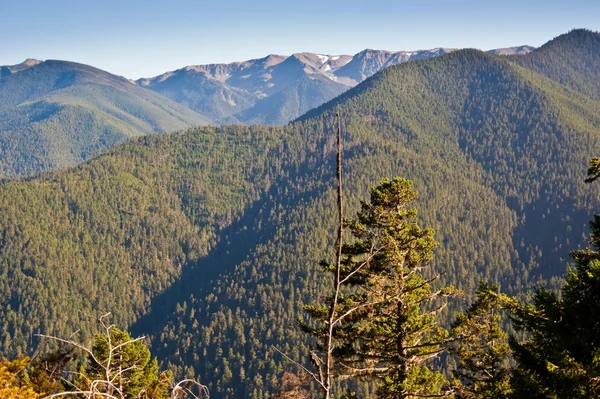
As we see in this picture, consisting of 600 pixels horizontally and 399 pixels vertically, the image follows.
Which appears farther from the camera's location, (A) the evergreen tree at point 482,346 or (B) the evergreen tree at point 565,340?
(A) the evergreen tree at point 482,346

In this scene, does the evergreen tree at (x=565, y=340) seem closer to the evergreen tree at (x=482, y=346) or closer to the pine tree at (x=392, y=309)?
the pine tree at (x=392, y=309)

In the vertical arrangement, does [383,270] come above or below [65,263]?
above

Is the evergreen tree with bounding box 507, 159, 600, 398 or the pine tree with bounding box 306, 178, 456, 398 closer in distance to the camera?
the evergreen tree with bounding box 507, 159, 600, 398

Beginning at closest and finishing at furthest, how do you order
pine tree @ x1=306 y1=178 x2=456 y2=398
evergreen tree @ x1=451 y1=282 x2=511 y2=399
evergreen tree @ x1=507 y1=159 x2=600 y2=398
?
evergreen tree @ x1=507 y1=159 x2=600 y2=398
pine tree @ x1=306 y1=178 x2=456 y2=398
evergreen tree @ x1=451 y1=282 x2=511 y2=399

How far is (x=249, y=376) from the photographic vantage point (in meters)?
120

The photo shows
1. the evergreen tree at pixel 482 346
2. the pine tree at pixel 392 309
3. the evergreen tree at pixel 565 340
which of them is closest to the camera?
the evergreen tree at pixel 565 340

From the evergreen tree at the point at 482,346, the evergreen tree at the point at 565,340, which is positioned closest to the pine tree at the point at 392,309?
the evergreen tree at the point at 482,346

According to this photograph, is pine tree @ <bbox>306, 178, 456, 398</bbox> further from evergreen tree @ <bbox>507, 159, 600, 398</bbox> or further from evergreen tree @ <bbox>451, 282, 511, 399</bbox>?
evergreen tree @ <bbox>507, 159, 600, 398</bbox>

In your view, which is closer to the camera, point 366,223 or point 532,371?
point 532,371

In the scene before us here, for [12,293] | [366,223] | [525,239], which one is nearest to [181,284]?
[12,293]

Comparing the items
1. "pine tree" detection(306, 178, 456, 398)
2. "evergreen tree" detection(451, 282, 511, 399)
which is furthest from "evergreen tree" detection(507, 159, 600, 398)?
"evergreen tree" detection(451, 282, 511, 399)

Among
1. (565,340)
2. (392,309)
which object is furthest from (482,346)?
(565,340)

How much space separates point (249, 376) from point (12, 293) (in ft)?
376

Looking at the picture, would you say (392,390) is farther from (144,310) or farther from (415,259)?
(144,310)
